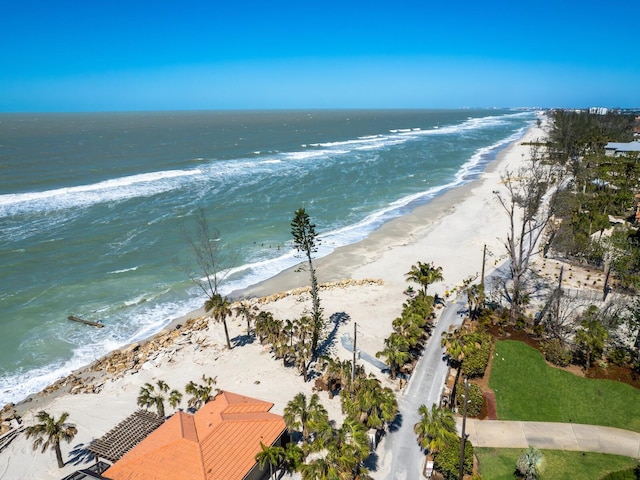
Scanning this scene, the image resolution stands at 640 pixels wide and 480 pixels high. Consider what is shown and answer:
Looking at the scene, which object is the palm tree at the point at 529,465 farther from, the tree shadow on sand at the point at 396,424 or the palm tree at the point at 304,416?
the palm tree at the point at 304,416

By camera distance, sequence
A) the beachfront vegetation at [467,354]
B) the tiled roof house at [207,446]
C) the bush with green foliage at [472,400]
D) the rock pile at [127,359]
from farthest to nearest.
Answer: the rock pile at [127,359]
the beachfront vegetation at [467,354]
the bush with green foliage at [472,400]
the tiled roof house at [207,446]

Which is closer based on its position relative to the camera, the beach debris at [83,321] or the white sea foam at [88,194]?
the beach debris at [83,321]

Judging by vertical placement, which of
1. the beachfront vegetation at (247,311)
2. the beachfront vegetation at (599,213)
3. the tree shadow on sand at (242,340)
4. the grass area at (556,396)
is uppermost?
the beachfront vegetation at (599,213)

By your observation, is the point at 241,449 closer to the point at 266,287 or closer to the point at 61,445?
the point at 61,445

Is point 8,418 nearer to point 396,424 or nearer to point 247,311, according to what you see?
point 247,311

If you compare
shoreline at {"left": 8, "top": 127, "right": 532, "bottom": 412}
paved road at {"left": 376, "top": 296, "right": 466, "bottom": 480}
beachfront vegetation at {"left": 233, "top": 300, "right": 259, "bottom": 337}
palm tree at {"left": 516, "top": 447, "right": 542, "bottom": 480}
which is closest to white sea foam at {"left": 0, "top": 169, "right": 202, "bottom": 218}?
shoreline at {"left": 8, "top": 127, "right": 532, "bottom": 412}

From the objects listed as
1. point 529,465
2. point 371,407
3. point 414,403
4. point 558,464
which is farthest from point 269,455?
point 558,464

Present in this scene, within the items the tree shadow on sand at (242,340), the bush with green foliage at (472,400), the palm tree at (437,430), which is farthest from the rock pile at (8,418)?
the bush with green foliage at (472,400)
